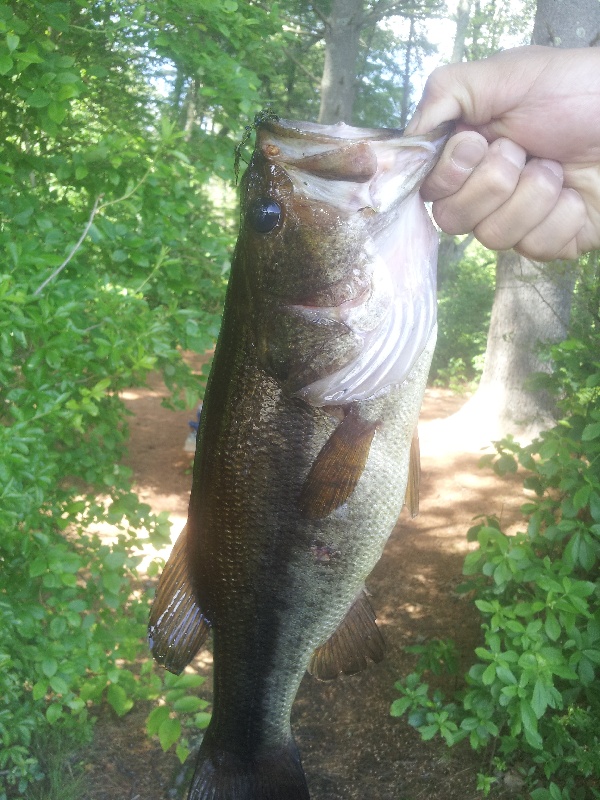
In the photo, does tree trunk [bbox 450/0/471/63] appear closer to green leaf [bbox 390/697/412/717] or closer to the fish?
green leaf [bbox 390/697/412/717]

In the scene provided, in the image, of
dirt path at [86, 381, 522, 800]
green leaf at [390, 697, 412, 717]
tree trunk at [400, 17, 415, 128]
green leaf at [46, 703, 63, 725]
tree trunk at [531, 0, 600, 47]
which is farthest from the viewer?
tree trunk at [400, 17, 415, 128]

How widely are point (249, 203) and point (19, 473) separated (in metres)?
1.24

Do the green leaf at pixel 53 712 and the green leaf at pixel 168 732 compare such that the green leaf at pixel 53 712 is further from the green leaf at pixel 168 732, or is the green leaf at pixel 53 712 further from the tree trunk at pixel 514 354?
the tree trunk at pixel 514 354

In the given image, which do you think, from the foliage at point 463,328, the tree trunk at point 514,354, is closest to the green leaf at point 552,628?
the tree trunk at point 514,354

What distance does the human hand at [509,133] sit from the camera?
1.58 m

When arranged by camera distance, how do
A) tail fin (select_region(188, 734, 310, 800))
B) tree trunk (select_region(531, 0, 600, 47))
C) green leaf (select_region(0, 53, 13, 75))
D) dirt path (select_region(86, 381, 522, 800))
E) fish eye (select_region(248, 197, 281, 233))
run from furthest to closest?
tree trunk (select_region(531, 0, 600, 47)) < dirt path (select_region(86, 381, 522, 800)) < green leaf (select_region(0, 53, 13, 75)) < tail fin (select_region(188, 734, 310, 800)) < fish eye (select_region(248, 197, 281, 233))

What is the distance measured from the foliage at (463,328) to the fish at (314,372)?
11.2m

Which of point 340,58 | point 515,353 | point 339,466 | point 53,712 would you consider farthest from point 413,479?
point 340,58

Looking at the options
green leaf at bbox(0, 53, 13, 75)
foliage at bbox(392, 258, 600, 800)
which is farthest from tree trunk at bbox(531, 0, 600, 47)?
green leaf at bbox(0, 53, 13, 75)

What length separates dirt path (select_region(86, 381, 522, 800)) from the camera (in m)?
3.85

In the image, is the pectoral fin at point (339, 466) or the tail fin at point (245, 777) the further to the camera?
the tail fin at point (245, 777)

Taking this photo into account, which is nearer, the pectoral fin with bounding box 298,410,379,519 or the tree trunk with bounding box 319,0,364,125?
the pectoral fin with bounding box 298,410,379,519

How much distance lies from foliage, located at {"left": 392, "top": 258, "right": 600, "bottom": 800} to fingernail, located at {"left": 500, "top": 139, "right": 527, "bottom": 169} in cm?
159

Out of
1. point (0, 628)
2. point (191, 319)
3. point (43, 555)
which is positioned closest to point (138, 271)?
point (191, 319)
